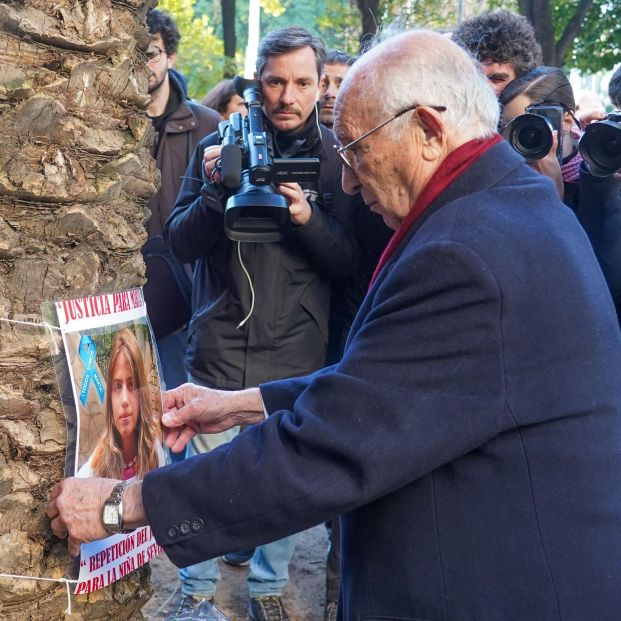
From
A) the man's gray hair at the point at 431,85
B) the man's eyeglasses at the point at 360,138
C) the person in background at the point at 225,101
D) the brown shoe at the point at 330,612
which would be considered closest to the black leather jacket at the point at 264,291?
the brown shoe at the point at 330,612

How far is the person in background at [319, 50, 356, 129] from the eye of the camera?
15.5ft

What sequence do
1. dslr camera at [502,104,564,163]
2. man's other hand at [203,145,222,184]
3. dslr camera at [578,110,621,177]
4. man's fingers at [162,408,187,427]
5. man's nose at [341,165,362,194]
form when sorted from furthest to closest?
man's other hand at [203,145,222,184] < dslr camera at [502,104,564,163] < dslr camera at [578,110,621,177] < man's fingers at [162,408,187,427] < man's nose at [341,165,362,194]

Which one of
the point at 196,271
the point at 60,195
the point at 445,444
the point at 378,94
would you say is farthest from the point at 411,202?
the point at 196,271

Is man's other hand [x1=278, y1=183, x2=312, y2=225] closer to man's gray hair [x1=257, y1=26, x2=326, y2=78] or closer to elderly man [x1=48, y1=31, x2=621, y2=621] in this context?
man's gray hair [x1=257, y1=26, x2=326, y2=78]

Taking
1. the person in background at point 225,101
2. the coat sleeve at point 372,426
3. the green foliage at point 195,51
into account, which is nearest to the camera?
the coat sleeve at point 372,426

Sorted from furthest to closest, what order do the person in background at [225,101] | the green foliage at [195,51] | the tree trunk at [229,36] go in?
the green foliage at [195,51], the tree trunk at [229,36], the person in background at [225,101]

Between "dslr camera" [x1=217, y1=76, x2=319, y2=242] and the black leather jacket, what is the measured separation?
0.16 metres

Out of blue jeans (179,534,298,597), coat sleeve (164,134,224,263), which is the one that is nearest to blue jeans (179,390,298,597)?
blue jeans (179,534,298,597)

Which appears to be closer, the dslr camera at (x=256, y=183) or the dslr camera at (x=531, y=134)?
the dslr camera at (x=531, y=134)

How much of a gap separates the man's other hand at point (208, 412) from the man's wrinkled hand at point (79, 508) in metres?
0.44

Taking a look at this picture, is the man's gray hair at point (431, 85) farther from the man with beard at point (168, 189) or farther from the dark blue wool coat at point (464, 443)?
the man with beard at point (168, 189)

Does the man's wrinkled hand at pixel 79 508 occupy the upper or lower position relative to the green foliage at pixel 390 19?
upper

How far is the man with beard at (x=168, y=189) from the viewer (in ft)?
14.2

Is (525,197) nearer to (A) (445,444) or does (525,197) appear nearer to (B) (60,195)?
(A) (445,444)
